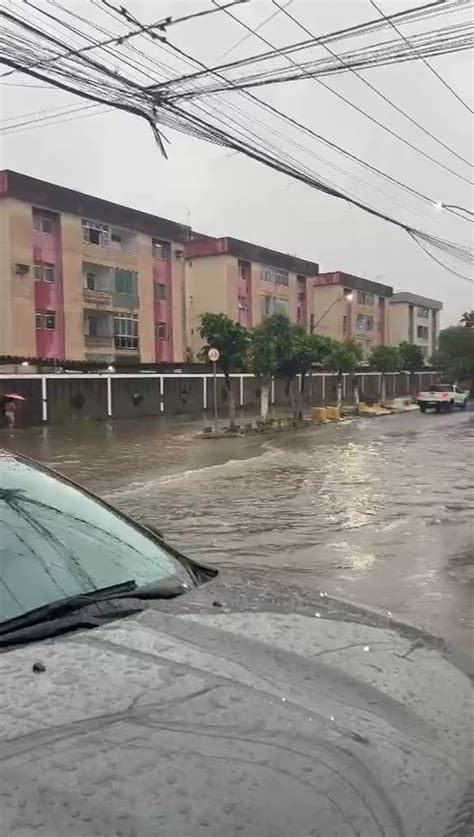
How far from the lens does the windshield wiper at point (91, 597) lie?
6.79 ft

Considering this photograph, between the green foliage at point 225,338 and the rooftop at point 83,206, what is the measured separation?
14.7m

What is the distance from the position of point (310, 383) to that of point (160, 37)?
3384 cm

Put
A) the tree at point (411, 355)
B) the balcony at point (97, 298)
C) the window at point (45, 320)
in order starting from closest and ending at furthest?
1. the window at point (45, 320)
2. the balcony at point (97, 298)
3. the tree at point (411, 355)

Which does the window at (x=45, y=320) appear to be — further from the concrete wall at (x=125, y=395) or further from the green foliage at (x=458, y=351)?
the green foliage at (x=458, y=351)

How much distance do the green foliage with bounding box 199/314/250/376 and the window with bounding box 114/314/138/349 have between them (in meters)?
17.2

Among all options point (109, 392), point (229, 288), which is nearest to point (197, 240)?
point (229, 288)

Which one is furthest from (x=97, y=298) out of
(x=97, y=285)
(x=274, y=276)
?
(x=274, y=276)

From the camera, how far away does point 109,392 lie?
27.8 meters

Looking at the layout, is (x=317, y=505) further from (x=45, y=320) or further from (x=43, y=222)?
(x=43, y=222)

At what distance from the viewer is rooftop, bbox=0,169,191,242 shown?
110ft

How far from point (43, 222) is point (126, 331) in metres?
8.00

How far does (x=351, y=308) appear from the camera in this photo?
65.6m

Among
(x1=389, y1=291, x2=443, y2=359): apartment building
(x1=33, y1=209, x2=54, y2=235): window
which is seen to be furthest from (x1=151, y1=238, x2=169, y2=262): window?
(x1=389, y1=291, x2=443, y2=359): apartment building

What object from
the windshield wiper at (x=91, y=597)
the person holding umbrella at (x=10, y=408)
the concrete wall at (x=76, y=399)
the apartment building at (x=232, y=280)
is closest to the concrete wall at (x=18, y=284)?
the concrete wall at (x=76, y=399)
